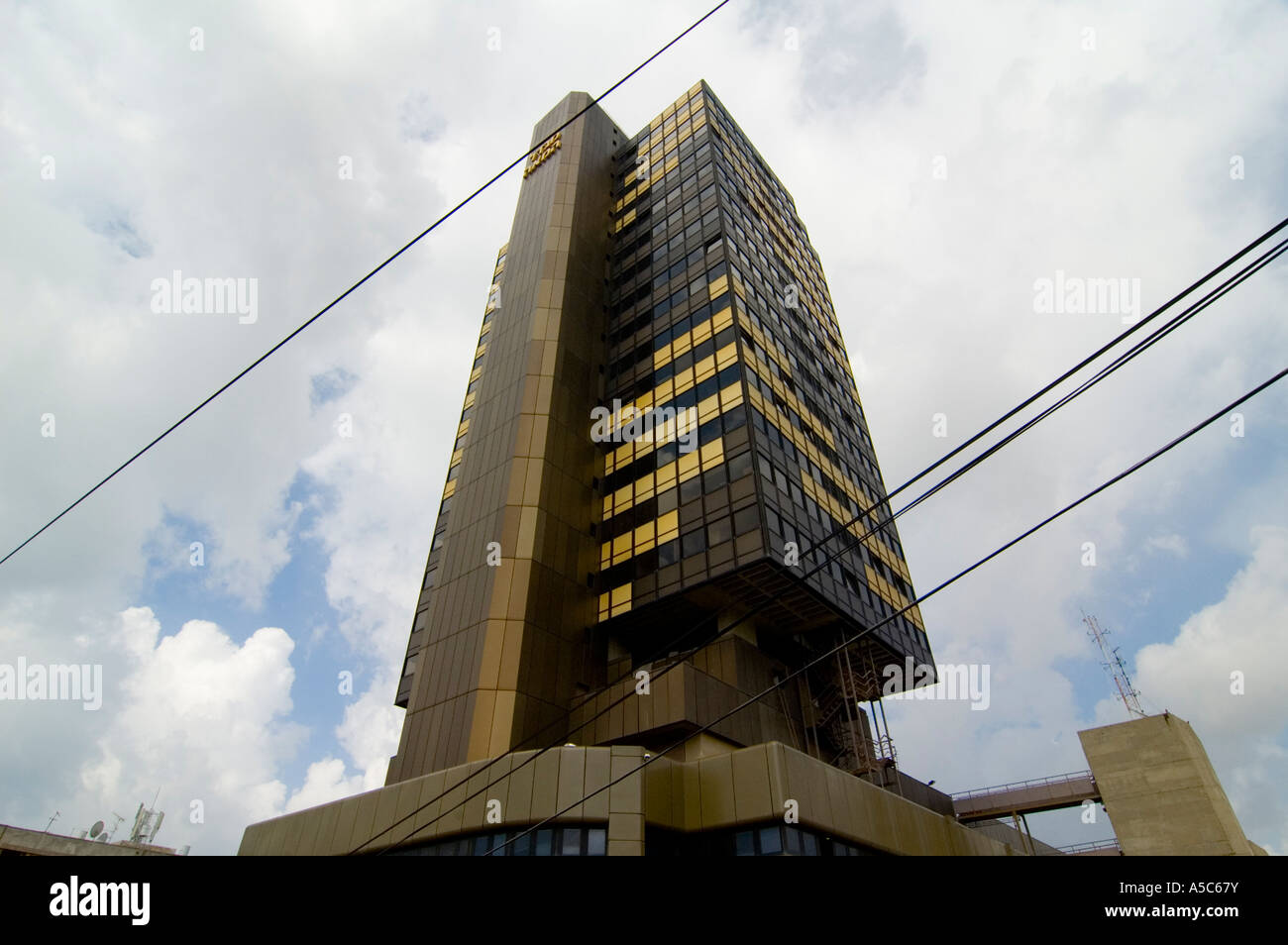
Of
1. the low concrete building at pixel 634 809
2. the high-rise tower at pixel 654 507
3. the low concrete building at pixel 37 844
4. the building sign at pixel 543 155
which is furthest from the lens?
the building sign at pixel 543 155

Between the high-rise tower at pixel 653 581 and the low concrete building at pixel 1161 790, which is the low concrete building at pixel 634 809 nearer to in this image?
the high-rise tower at pixel 653 581

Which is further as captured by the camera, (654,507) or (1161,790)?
(654,507)

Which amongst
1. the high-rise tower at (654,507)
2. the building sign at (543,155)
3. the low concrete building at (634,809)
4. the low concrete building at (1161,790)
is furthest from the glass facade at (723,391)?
the low concrete building at (1161,790)

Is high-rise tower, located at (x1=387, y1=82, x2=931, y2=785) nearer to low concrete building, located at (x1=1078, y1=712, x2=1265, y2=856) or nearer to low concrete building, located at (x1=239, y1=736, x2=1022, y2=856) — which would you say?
low concrete building, located at (x1=239, y1=736, x2=1022, y2=856)

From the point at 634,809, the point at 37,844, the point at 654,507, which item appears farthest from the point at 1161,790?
→ the point at 37,844

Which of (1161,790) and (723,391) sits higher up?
(723,391)

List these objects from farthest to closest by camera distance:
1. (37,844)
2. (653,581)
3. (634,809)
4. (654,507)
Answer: (37,844)
(654,507)
(653,581)
(634,809)

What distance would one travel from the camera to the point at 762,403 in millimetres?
35594

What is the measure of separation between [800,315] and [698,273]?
11.3m

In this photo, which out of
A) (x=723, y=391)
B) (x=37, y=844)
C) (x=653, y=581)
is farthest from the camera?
(x=37, y=844)

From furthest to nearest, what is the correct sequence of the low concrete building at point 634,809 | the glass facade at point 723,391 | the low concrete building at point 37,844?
the low concrete building at point 37,844 < the glass facade at point 723,391 < the low concrete building at point 634,809

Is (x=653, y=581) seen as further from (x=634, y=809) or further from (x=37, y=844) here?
(x=37, y=844)

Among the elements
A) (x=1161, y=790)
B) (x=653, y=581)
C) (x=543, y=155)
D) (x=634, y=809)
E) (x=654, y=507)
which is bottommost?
(x=1161, y=790)
